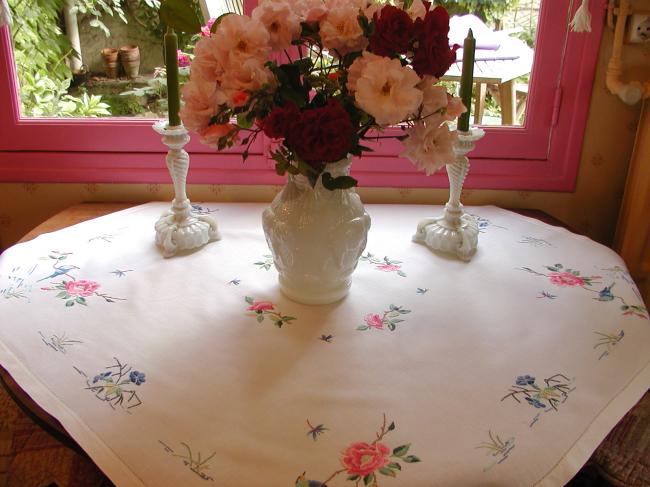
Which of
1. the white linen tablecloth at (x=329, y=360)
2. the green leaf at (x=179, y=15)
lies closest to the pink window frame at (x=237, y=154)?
the white linen tablecloth at (x=329, y=360)

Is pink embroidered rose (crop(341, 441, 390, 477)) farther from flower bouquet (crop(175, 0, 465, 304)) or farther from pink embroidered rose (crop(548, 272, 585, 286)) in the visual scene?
pink embroidered rose (crop(548, 272, 585, 286))

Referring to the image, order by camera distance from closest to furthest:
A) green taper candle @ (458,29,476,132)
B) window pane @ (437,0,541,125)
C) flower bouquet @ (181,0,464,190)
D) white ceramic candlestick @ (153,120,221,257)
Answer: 1. flower bouquet @ (181,0,464,190)
2. green taper candle @ (458,29,476,132)
3. white ceramic candlestick @ (153,120,221,257)
4. window pane @ (437,0,541,125)

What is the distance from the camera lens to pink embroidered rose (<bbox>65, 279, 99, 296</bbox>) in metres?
1.09

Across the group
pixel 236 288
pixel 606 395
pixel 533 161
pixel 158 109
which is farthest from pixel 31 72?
pixel 606 395

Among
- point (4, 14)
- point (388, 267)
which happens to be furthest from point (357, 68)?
point (4, 14)

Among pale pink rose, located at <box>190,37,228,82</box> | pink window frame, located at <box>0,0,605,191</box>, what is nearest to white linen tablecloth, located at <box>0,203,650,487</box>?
pink window frame, located at <box>0,0,605,191</box>

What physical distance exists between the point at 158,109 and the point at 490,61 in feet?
2.80

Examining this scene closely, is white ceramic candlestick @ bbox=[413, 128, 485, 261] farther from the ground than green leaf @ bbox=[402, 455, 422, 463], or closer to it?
farther from the ground

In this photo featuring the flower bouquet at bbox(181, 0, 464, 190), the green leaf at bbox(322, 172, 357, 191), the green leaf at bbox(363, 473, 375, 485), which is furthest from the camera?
the green leaf at bbox(322, 172, 357, 191)

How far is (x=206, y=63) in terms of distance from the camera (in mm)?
847

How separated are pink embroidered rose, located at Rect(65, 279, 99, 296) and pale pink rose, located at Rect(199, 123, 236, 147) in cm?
40

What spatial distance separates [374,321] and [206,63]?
1.58ft

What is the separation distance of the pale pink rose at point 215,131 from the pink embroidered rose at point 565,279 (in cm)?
67

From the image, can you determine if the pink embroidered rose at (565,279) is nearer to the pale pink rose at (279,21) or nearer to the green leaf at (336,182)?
the green leaf at (336,182)
